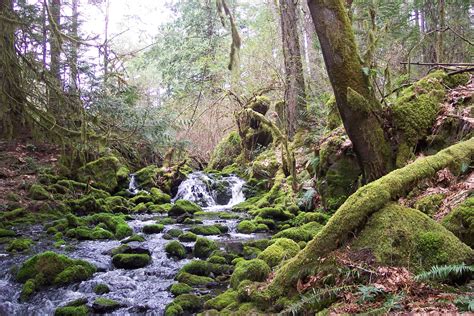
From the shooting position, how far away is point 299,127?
14625 mm

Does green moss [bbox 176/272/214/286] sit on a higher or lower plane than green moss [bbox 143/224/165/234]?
lower

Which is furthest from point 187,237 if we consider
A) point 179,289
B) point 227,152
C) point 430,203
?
point 227,152

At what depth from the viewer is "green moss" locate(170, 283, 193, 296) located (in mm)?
5559

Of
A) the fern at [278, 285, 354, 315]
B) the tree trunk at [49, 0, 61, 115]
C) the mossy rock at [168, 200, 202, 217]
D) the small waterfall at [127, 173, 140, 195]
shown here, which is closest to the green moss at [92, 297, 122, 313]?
the fern at [278, 285, 354, 315]

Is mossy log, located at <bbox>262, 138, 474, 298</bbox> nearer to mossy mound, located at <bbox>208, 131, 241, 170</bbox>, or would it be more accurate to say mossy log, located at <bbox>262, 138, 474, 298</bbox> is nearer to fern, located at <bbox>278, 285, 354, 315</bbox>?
fern, located at <bbox>278, 285, 354, 315</bbox>

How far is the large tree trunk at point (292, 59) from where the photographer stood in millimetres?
13797

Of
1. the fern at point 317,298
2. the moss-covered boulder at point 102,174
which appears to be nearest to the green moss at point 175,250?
the fern at point 317,298

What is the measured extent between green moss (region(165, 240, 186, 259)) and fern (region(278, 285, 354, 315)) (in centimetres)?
423

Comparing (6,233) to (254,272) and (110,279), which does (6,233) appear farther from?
(254,272)

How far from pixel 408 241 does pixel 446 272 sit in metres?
0.49

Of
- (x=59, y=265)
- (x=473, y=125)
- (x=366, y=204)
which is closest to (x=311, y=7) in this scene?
(x=473, y=125)

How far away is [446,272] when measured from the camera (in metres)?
2.85

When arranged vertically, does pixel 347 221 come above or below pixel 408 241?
above

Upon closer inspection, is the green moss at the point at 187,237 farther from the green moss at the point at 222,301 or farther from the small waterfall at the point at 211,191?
the small waterfall at the point at 211,191
